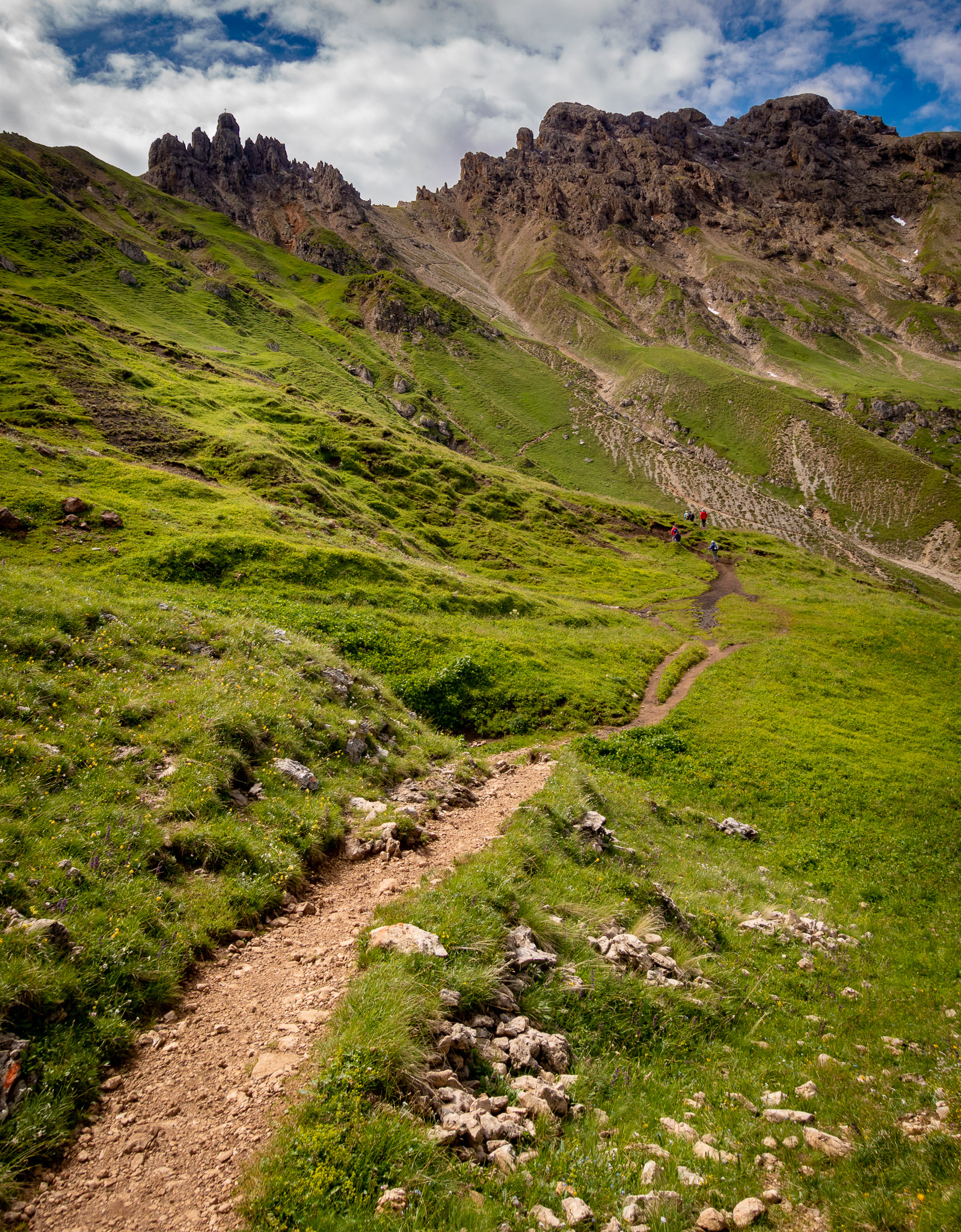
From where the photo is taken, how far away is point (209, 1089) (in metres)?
6.46

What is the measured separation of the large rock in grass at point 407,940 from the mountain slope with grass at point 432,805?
0.89 ft

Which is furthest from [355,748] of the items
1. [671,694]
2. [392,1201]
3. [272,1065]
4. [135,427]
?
[135,427]

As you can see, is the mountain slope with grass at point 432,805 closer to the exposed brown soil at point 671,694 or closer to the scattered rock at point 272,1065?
the scattered rock at point 272,1065

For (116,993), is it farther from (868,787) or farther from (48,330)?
(48,330)

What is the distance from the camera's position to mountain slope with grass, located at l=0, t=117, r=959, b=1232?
627 centimetres

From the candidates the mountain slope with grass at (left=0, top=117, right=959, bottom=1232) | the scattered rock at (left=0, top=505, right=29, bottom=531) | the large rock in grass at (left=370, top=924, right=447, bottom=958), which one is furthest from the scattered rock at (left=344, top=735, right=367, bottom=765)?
the scattered rock at (left=0, top=505, right=29, bottom=531)

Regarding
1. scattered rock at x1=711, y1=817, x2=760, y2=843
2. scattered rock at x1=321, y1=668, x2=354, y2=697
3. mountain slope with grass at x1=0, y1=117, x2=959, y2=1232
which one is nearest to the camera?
mountain slope with grass at x1=0, y1=117, x2=959, y2=1232

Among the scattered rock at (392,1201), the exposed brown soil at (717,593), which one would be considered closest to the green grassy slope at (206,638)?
the scattered rock at (392,1201)

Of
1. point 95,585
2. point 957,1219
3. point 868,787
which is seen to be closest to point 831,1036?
point 957,1219

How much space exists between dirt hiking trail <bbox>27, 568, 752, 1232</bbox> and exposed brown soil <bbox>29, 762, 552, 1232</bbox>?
1 cm

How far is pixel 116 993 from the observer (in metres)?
7.17

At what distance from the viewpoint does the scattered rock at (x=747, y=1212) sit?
577 centimetres

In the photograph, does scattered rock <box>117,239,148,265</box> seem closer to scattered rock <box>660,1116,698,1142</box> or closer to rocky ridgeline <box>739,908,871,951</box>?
rocky ridgeline <box>739,908,871,951</box>

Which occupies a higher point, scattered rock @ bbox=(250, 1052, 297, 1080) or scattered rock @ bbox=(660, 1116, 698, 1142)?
scattered rock @ bbox=(250, 1052, 297, 1080)
